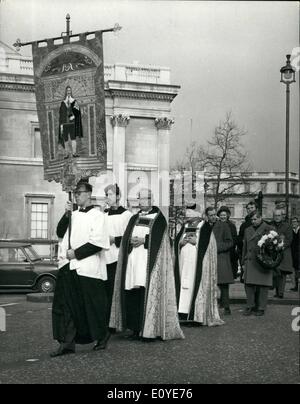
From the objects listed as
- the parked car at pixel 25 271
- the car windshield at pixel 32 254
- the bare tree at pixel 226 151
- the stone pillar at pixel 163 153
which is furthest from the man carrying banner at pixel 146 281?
the car windshield at pixel 32 254

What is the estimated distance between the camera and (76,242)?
7707 millimetres

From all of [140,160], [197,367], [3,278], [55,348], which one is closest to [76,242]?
[55,348]

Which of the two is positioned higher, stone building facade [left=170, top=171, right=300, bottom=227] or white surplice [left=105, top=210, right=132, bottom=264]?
stone building facade [left=170, top=171, right=300, bottom=227]

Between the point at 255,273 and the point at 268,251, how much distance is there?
42 cm

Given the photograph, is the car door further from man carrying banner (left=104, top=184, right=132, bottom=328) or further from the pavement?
man carrying banner (left=104, top=184, right=132, bottom=328)

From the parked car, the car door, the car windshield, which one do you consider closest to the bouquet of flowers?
the parked car

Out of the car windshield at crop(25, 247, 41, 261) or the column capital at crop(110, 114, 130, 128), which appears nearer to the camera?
the column capital at crop(110, 114, 130, 128)

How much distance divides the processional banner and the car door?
7.84 m

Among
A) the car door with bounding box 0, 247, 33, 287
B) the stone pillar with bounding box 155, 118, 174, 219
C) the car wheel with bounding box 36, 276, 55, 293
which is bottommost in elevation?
the car wheel with bounding box 36, 276, 55, 293

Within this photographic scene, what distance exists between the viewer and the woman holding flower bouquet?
11438mm

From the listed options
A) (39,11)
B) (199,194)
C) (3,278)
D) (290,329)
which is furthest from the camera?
(199,194)
